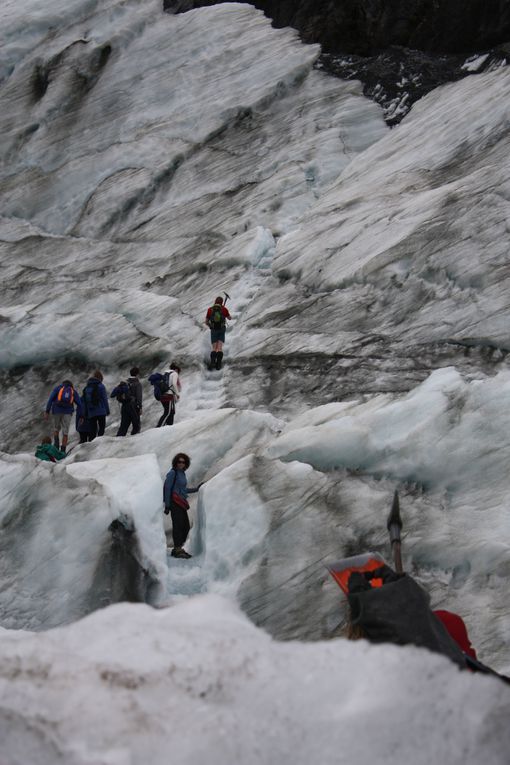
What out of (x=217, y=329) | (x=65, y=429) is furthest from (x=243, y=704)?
(x=217, y=329)

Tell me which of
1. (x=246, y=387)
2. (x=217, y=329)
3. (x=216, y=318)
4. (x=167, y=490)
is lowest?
(x=246, y=387)

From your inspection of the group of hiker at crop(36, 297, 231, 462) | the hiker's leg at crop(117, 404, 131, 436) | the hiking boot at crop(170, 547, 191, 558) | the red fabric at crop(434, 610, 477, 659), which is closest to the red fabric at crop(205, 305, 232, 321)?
the group of hiker at crop(36, 297, 231, 462)

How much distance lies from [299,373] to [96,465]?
4.59m

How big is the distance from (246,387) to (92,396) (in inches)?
104

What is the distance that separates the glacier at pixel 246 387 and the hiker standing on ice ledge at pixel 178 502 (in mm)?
213

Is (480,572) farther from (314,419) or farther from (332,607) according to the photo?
(314,419)

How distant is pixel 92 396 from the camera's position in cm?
1490

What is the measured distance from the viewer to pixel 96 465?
11242 mm

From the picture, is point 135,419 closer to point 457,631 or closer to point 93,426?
point 93,426

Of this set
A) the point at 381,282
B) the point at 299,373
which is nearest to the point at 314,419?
the point at 299,373

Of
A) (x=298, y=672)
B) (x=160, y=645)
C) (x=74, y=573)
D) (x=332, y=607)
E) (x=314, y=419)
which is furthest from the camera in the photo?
(x=314, y=419)

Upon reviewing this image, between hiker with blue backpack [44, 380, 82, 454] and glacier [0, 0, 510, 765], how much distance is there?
1152 millimetres

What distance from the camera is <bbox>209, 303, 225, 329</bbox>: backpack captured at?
1614cm

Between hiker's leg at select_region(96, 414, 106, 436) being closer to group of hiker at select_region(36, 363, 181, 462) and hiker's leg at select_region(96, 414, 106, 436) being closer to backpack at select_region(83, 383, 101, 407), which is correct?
group of hiker at select_region(36, 363, 181, 462)
